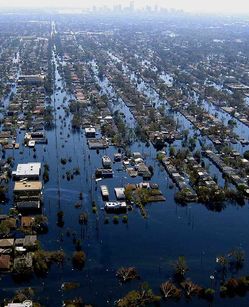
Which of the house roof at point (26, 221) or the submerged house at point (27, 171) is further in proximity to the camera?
the submerged house at point (27, 171)

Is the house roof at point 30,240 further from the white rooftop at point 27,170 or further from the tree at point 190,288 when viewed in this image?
the white rooftop at point 27,170

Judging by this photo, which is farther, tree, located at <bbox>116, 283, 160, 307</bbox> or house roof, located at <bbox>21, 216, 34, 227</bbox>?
house roof, located at <bbox>21, 216, 34, 227</bbox>

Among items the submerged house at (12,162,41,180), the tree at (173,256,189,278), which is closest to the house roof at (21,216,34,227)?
the submerged house at (12,162,41,180)

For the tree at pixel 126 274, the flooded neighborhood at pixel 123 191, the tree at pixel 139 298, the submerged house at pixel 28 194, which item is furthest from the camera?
the submerged house at pixel 28 194

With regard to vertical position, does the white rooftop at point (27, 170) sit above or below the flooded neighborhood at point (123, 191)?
above

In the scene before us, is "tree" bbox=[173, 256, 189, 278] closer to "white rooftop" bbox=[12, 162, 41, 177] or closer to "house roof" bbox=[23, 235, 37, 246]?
"house roof" bbox=[23, 235, 37, 246]

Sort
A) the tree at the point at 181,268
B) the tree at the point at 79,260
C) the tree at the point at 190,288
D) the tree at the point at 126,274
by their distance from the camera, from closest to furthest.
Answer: the tree at the point at 190,288, the tree at the point at 126,274, the tree at the point at 181,268, the tree at the point at 79,260

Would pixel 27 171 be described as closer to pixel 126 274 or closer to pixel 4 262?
pixel 4 262

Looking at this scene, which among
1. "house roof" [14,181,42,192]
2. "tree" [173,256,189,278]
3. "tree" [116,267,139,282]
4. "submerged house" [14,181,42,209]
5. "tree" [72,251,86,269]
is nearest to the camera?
"tree" [116,267,139,282]

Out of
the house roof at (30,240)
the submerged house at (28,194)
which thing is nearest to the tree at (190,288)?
the house roof at (30,240)
